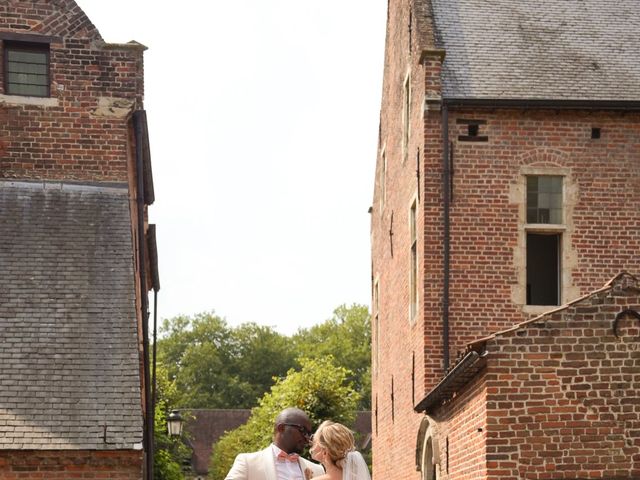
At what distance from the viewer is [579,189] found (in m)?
21.2

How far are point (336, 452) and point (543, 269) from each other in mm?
14650

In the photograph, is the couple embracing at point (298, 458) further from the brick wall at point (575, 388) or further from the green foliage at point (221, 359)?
the green foliage at point (221, 359)

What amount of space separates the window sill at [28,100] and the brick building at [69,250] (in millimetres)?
19

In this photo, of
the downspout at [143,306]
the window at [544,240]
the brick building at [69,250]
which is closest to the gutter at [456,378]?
the window at [544,240]

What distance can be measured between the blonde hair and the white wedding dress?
0.11 ft

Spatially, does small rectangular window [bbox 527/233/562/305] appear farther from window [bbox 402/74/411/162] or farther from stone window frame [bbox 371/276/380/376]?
stone window frame [bbox 371/276/380/376]

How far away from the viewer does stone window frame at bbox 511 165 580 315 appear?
68.5 ft

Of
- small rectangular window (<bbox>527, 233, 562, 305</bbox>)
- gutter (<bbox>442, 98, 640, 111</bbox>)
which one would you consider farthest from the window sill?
small rectangular window (<bbox>527, 233, 562, 305</bbox>)

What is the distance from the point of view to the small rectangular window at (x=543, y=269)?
2125 centimetres

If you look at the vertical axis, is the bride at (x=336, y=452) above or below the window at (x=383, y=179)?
below

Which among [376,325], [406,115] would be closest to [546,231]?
[406,115]

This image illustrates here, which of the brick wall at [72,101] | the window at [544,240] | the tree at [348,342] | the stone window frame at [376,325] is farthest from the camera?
the tree at [348,342]

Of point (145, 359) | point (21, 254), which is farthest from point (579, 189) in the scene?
Result: point (21, 254)

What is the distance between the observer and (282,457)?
712 centimetres
